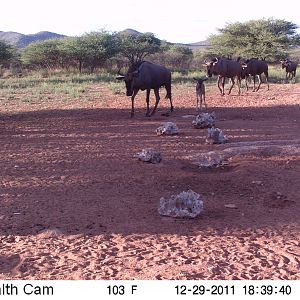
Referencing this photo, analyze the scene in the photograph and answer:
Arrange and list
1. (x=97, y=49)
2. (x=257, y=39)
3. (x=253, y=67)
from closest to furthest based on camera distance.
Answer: (x=253, y=67) → (x=97, y=49) → (x=257, y=39)

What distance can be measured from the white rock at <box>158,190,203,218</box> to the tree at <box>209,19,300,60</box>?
35375 mm

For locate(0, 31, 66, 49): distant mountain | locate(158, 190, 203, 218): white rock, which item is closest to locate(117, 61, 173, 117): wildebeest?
locate(158, 190, 203, 218): white rock

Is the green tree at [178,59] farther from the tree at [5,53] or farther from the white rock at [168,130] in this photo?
the white rock at [168,130]

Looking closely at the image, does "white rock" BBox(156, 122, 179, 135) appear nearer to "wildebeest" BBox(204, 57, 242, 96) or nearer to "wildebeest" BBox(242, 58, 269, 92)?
"wildebeest" BBox(204, 57, 242, 96)

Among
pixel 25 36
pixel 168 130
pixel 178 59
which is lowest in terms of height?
pixel 168 130

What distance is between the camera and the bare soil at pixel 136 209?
4.35 m

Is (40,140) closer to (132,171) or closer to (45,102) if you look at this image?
(132,171)

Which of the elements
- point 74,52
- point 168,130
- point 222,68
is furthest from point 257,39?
point 168,130

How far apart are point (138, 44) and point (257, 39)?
10.7m

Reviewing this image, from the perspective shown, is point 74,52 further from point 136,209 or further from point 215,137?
point 136,209

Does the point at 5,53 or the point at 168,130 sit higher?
the point at 5,53

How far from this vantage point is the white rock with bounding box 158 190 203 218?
18.3 ft

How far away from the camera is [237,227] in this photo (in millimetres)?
5320

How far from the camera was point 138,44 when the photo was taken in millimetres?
44406
